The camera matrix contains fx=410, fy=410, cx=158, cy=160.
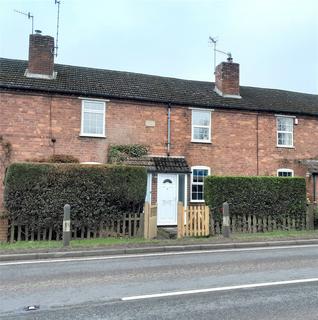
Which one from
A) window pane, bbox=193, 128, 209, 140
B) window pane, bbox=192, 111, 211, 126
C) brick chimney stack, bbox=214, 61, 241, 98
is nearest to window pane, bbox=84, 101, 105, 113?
window pane, bbox=192, 111, 211, 126

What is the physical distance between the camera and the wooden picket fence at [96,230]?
44.0 feet

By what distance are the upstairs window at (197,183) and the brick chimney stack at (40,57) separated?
8.36m

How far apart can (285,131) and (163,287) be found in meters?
17.6

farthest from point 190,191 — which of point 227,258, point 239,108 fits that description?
point 227,258

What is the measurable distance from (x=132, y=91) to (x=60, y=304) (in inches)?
606

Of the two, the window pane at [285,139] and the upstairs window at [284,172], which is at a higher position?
the window pane at [285,139]

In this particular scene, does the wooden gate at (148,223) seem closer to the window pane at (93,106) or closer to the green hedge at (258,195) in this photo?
the green hedge at (258,195)

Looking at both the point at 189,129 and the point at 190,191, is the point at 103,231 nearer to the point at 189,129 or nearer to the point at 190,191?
the point at 190,191

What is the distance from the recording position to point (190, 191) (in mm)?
19969

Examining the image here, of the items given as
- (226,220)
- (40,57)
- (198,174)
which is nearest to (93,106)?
(40,57)

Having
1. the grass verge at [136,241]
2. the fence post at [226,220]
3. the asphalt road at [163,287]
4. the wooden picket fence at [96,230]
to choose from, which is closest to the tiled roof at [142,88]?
the wooden picket fence at [96,230]

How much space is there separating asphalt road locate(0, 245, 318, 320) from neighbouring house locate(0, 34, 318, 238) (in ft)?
30.4

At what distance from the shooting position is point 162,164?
62.6ft

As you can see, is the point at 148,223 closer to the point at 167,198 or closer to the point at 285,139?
the point at 167,198
